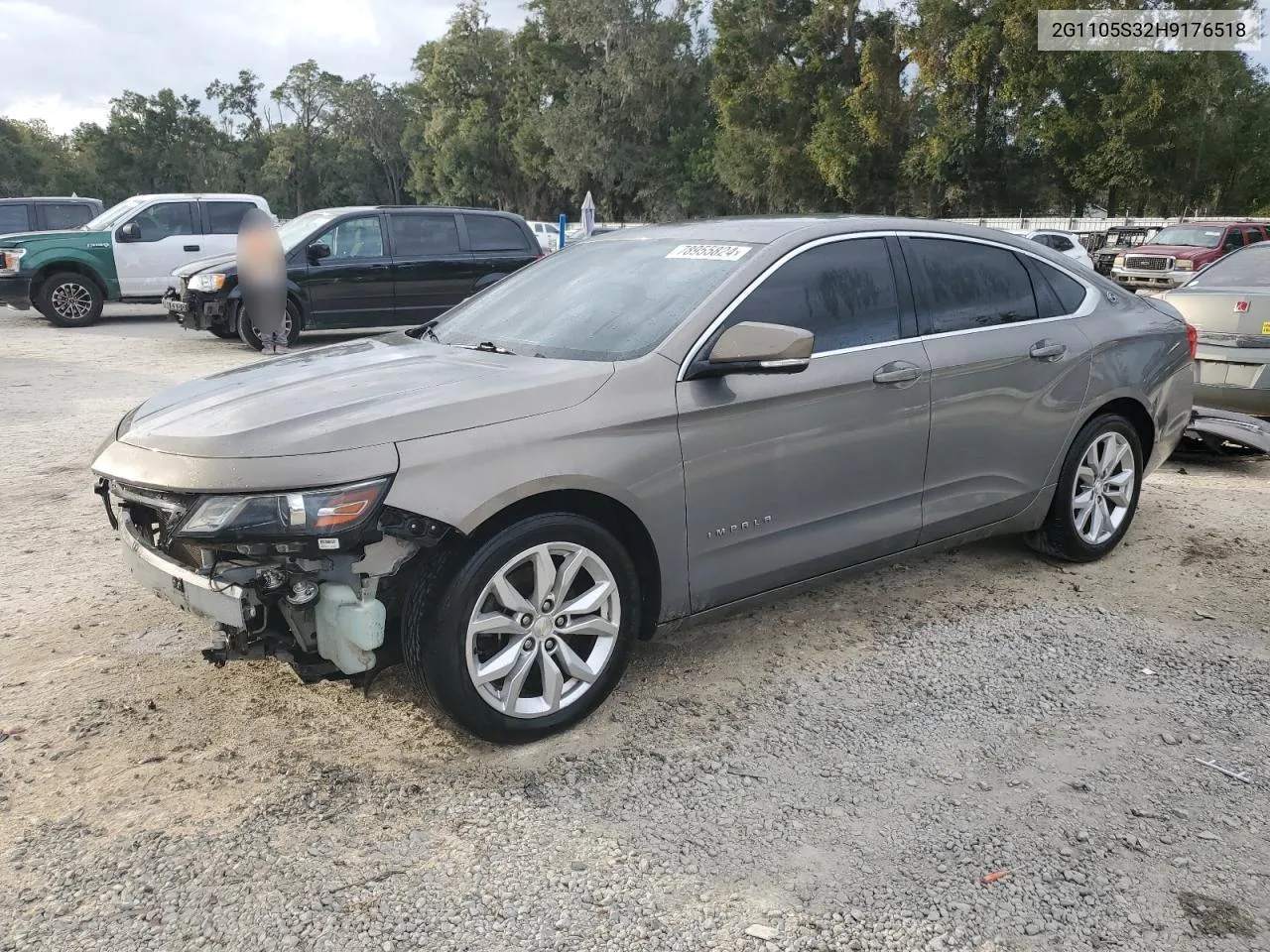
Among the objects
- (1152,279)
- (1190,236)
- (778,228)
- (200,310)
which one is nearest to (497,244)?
(200,310)

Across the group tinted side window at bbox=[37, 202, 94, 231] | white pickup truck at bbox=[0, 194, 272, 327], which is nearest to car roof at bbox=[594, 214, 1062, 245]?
white pickup truck at bbox=[0, 194, 272, 327]

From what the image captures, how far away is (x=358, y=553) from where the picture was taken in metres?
2.82

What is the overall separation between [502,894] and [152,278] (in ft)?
49.9

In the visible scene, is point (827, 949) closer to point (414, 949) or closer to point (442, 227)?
point (414, 949)

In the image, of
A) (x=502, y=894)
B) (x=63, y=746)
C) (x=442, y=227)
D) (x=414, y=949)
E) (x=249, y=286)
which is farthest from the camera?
(x=442, y=227)

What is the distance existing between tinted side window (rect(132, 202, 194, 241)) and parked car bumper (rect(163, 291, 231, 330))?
3583mm

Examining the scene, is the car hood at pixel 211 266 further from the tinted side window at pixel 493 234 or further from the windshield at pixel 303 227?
the tinted side window at pixel 493 234

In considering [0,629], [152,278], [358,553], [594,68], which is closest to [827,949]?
[358,553]

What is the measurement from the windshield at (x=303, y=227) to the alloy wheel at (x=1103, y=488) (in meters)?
10.1

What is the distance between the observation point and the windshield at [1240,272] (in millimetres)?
7930

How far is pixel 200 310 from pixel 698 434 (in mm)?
10528

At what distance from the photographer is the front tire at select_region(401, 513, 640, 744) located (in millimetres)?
2914

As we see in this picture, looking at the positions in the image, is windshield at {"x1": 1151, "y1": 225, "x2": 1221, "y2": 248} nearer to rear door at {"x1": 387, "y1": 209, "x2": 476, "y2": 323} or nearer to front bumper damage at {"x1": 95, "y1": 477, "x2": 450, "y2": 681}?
rear door at {"x1": 387, "y1": 209, "x2": 476, "y2": 323}

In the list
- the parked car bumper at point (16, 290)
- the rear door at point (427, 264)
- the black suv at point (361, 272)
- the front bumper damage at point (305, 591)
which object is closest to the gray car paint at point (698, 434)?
the front bumper damage at point (305, 591)
